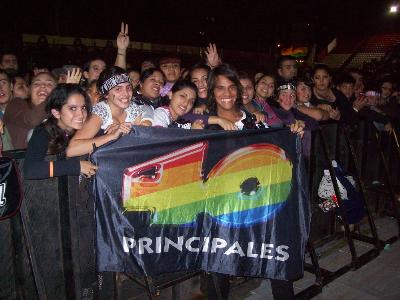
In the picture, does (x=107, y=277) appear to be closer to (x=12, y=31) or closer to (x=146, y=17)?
(x=12, y=31)

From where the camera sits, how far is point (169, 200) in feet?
9.61

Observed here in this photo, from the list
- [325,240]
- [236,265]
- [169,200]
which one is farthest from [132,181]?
[325,240]

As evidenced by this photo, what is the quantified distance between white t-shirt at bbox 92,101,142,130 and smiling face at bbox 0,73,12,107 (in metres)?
1.35

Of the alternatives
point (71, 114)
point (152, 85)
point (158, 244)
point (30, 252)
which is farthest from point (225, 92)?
point (30, 252)

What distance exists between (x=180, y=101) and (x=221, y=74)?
55cm

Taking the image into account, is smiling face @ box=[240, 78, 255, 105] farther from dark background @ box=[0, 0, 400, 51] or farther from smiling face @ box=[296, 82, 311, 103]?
dark background @ box=[0, 0, 400, 51]

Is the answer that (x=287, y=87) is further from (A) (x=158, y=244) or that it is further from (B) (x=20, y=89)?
(B) (x=20, y=89)

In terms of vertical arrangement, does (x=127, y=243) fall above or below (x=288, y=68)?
below

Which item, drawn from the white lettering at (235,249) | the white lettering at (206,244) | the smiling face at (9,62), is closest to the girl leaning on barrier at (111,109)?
the white lettering at (206,244)

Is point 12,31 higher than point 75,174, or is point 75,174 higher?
point 12,31

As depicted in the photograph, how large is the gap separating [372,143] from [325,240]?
1902 millimetres

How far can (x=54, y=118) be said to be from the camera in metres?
3.09

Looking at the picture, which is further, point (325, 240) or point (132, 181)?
point (325, 240)

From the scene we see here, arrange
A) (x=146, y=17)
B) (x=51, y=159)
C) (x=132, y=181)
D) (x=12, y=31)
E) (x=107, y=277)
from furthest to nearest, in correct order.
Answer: (x=146, y=17) → (x=12, y=31) → (x=107, y=277) → (x=132, y=181) → (x=51, y=159)
